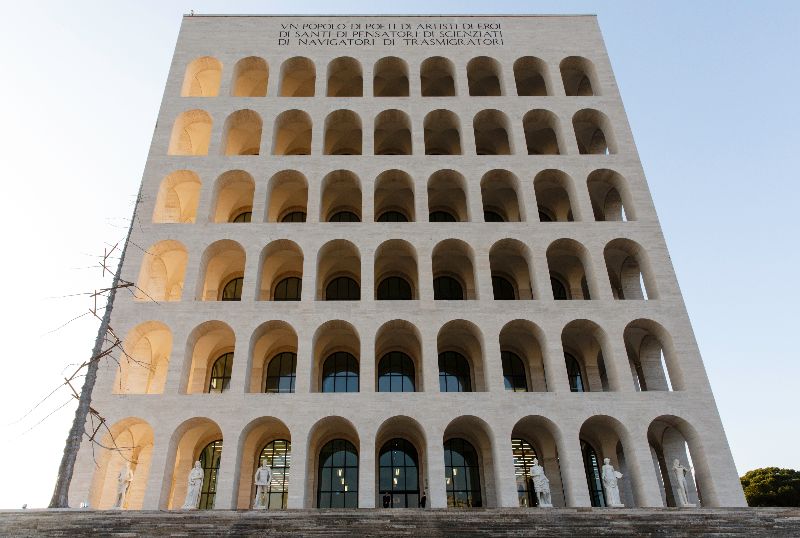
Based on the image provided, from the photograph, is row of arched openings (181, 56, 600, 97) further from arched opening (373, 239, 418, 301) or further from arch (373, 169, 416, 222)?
arched opening (373, 239, 418, 301)

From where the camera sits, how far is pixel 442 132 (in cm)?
3325

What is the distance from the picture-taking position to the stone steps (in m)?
17.6

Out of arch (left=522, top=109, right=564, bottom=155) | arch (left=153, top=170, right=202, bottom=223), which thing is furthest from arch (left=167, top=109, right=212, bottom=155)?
arch (left=522, top=109, right=564, bottom=155)

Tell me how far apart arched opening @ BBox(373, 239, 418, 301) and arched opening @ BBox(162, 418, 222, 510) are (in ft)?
31.8

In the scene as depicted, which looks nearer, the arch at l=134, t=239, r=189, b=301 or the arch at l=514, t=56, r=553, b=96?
the arch at l=134, t=239, r=189, b=301

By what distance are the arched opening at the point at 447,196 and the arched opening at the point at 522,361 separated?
5.98 m

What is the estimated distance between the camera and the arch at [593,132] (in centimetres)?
3127

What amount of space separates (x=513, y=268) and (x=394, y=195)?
6840 mm

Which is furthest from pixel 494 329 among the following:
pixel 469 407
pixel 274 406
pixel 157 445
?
pixel 157 445

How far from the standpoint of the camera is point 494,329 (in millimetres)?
25484

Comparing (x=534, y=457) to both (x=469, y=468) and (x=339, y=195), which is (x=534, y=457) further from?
(x=339, y=195)

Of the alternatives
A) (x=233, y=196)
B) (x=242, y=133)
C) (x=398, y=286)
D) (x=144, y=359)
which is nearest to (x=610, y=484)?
(x=398, y=286)

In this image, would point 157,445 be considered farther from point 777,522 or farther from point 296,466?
point 777,522

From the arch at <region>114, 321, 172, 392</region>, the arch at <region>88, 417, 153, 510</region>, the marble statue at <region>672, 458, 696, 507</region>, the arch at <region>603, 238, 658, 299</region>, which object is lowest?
the marble statue at <region>672, 458, 696, 507</region>
